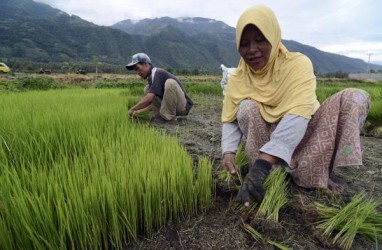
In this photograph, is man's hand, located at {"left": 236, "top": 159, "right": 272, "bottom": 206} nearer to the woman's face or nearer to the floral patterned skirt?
the floral patterned skirt

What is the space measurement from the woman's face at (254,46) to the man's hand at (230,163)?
54 cm

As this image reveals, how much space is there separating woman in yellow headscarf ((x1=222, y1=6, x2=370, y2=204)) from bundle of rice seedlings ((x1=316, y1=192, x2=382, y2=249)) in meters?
0.31

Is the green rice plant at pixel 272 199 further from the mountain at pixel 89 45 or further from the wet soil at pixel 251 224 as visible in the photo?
the mountain at pixel 89 45

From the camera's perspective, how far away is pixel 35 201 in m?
1.13

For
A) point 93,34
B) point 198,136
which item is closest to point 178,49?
point 93,34

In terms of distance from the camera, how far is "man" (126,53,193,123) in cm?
421

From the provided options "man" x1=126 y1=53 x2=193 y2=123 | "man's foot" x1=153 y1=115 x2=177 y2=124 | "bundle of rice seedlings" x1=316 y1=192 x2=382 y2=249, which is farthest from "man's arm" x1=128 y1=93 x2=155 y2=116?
"bundle of rice seedlings" x1=316 y1=192 x2=382 y2=249

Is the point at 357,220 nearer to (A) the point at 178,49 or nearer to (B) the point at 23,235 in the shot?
(B) the point at 23,235

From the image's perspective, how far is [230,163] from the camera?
1751 mm

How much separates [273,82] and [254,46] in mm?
265

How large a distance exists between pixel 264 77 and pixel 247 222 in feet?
2.90

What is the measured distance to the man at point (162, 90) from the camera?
4.21 m

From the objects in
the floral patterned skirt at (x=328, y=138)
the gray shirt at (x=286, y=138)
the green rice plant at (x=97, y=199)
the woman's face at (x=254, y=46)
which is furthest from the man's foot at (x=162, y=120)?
the gray shirt at (x=286, y=138)

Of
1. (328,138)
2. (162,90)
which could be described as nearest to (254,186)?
(328,138)
